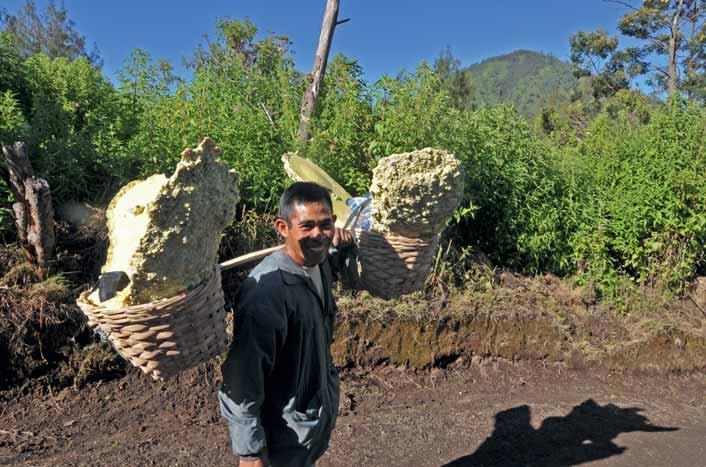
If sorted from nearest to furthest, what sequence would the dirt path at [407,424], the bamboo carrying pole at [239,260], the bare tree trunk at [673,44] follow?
the bamboo carrying pole at [239,260], the dirt path at [407,424], the bare tree trunk at [673,44]

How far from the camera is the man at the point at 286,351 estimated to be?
1.47m

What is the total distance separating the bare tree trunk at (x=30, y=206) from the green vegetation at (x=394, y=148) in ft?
1.05

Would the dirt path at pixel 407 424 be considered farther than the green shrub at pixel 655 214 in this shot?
No

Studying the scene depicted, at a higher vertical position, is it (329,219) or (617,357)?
(329,219)

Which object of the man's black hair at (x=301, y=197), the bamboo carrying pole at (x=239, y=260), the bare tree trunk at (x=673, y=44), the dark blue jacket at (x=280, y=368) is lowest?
the dark blue jacket at (x=280, y=368)

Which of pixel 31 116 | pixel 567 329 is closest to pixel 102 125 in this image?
pixel 31 116

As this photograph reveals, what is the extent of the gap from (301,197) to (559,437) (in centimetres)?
298

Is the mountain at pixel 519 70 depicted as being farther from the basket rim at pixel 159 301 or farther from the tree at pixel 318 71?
the basket rim at pixel 159 301

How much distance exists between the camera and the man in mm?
1475

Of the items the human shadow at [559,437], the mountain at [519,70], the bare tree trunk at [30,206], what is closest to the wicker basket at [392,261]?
the human shadow at [559,437]

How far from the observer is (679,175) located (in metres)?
4.93

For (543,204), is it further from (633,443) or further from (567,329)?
(633,443)

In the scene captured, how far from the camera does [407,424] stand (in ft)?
11.8

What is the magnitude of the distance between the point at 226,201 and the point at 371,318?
3.04m
